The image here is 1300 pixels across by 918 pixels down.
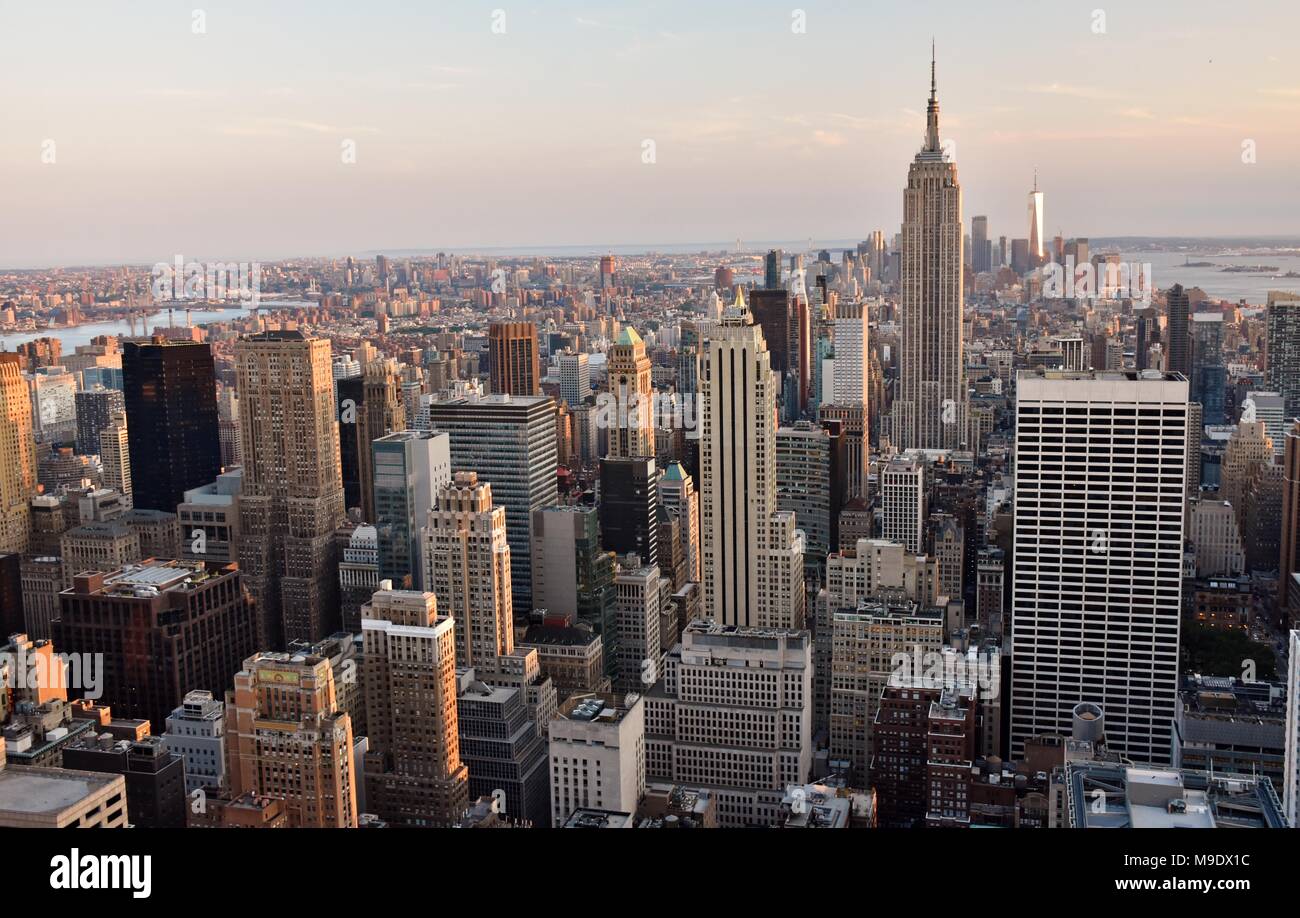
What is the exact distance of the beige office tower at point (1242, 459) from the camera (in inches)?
469

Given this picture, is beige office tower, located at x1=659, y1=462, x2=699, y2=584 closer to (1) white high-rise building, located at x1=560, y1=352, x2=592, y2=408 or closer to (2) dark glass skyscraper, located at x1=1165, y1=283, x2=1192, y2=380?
(1) white high-rise building, located at x1=560, y1=352, x2=592, y2=408

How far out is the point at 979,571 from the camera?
37.7 ft

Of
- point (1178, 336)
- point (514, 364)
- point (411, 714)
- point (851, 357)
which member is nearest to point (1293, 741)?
point (411, 714)

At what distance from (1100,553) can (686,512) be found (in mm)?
4964

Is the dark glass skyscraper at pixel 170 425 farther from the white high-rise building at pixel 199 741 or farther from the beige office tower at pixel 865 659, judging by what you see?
the beige office tower at pixel 865 659

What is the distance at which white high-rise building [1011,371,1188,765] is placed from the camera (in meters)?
9.45

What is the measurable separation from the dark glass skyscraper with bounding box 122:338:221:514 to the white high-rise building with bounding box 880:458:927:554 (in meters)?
7.74

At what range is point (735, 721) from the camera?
347 inches

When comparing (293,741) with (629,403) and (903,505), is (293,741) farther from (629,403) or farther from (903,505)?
(903,505)

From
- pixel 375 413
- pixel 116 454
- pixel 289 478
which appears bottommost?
pixel 289 478

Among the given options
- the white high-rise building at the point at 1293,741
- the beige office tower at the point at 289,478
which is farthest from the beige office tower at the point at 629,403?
the white high-rise building at the point at 1293,741

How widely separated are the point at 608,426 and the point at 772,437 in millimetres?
3178

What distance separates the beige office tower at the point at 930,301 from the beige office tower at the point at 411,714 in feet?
43.3

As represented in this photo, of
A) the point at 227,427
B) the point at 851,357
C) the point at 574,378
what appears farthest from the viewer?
the point at 851,357
